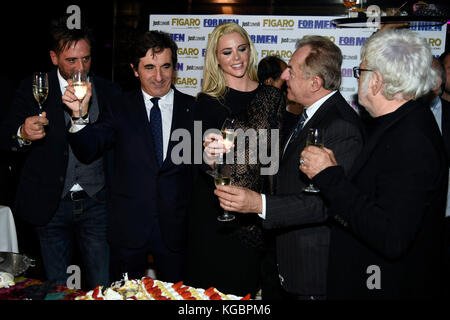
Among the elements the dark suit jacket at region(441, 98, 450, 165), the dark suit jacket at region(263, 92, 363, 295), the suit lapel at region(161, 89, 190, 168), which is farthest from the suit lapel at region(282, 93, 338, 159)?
the dark suit jacket at region(441, 98, 450, 165)

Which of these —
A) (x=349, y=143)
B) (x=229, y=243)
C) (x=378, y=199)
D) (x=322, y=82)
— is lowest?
A: (x=229, y=243)

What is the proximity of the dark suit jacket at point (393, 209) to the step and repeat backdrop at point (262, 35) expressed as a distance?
12.6ft

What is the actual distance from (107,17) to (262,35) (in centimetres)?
277

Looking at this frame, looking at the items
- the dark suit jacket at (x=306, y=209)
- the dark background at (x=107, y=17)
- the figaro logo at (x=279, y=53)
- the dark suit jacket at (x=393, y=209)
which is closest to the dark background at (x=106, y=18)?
the dark background at (x=107, y=17)

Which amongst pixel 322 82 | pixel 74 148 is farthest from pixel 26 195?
pixel 322 82

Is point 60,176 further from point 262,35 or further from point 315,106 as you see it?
point 262,35

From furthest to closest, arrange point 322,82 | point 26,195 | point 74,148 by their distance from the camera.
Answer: point 26,195 < point 74,148 < point 322,82

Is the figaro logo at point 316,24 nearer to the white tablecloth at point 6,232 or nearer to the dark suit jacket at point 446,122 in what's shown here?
the dark suit jacket at point 446,122

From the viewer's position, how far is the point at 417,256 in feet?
5.69

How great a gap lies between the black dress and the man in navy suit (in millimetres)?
91

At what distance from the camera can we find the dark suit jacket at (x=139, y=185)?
2707 mm

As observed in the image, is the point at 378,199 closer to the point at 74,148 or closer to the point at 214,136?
the point at 214,136

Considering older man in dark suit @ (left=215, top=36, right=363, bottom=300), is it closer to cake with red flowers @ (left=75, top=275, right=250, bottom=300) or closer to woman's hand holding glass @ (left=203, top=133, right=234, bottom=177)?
woman's hand holding glass @ (left=203, top=133, right=234, bottom=177)

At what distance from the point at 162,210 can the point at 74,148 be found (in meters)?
0.66
